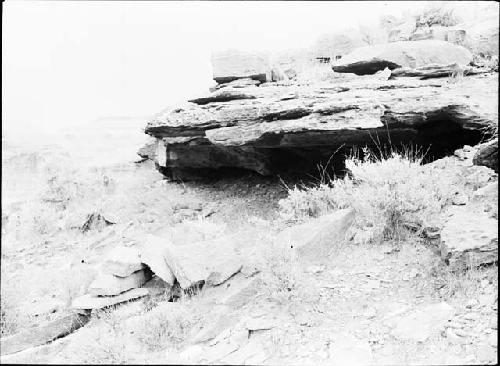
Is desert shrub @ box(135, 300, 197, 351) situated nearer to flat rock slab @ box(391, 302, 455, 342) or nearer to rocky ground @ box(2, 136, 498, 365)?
rocky ground @ box(2, 136, 498, 365)

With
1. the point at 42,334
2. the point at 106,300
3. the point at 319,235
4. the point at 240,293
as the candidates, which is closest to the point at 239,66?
the point at 319,235

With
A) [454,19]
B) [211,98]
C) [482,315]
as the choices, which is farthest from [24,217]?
[454,19]

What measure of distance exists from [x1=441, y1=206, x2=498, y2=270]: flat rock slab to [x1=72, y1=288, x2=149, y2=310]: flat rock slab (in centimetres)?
336

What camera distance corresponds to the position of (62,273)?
7.64 meters

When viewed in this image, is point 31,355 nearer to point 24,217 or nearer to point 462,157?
point 462,157

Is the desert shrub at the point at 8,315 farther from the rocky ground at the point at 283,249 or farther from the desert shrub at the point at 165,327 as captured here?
the desert shrub at the point at 165,327

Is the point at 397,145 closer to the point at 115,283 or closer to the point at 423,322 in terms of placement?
the point at 423,322

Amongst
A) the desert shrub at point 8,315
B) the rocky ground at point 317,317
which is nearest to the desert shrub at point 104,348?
the rocky ground at point 317,317

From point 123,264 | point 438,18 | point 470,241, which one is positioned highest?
point 438,18

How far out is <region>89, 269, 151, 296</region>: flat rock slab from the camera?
5676mm

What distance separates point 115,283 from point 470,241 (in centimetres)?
396

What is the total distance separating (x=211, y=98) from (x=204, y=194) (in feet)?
6.73

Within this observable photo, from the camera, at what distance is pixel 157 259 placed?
18.9 feet

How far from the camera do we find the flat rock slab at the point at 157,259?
5.48 meters
